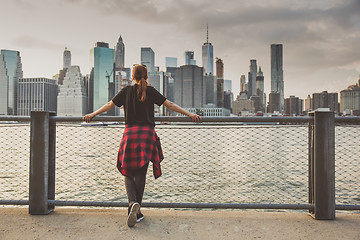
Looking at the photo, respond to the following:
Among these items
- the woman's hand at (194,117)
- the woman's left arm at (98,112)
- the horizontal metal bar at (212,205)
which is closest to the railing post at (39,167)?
the horizontal metal bar at (212,205)

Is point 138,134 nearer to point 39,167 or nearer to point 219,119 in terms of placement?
point 219,119

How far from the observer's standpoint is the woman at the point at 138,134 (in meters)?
3.04

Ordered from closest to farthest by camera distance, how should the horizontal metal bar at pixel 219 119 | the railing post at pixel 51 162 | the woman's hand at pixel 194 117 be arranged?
the woman's hand at pixel 194 117, the horizontal metal bar at pixel 219 119, the railing post at pixel 51 162

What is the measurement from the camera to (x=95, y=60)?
585 ft

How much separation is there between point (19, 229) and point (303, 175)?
1335cm

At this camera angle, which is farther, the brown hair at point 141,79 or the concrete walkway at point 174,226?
the brown hair at point 141,79

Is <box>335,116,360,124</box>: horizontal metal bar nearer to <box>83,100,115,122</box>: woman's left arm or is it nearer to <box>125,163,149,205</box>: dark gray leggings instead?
<box>125,163,149,205</box>: dark gray leggings

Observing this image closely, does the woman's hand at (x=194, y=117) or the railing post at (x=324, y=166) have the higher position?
the woman's hand at (x=194, y=117)

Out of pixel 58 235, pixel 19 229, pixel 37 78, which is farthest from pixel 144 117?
pixel 37 78

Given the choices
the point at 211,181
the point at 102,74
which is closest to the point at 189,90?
the point at 102,74

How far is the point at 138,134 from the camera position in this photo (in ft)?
10.0

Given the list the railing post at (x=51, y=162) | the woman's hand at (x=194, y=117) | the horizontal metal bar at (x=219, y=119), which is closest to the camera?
the woman's hand at (x=194, y=117)

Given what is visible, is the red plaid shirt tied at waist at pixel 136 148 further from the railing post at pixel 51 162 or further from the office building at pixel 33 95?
the office building at pixel 33 95

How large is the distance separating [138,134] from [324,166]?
86.4 inches
